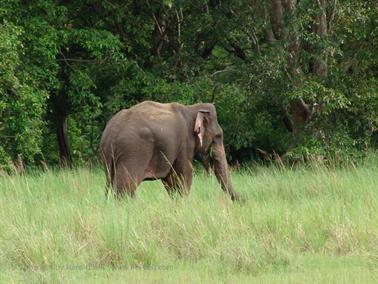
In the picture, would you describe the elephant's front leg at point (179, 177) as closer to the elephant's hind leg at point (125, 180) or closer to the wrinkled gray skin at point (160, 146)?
the wrinkled gray skin at point (160, 146)

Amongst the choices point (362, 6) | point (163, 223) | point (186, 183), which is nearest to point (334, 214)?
point (163, 223)

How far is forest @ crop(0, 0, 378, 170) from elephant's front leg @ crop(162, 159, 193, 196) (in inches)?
217

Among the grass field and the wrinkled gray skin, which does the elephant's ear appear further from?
the grass field

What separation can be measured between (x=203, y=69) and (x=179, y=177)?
9886 mm

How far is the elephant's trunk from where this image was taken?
46.9ft

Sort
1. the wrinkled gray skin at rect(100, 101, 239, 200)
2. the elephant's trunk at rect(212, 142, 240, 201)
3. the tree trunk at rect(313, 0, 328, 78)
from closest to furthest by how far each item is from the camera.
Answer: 1. the wrinkled gray skin at rect(100, 101, 239, 200)
2. the elephant's trunk at rect(212, 142, 240, 201)
3. the tree trunk at rect(313, 0, 328, 78)

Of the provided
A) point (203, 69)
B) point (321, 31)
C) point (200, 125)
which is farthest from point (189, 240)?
point (203, 69)

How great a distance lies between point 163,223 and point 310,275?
2092 mm

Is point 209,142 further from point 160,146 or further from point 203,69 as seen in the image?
point 203,69

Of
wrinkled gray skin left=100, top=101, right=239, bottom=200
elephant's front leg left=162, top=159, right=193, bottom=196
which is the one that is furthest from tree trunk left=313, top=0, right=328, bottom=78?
elephant's front leg left=162, top=159, right=193, bottom=196

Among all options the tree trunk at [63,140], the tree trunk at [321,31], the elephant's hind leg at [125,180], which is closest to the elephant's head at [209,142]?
the elephant's hind leg at [125,180]

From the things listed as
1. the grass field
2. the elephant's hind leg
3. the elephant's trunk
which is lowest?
the elephant's trunk

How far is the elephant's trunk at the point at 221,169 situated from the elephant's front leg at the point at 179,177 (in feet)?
1.52

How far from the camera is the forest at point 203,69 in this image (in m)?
20.5
